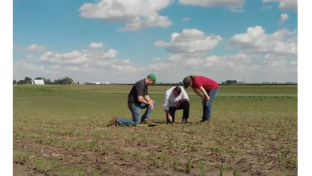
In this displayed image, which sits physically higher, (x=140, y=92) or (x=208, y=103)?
(x=140, y=92)

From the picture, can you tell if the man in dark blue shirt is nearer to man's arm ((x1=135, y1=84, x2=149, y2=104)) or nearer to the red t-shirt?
man's arm ((x1=135, y1=84, x2=149, y2=104))

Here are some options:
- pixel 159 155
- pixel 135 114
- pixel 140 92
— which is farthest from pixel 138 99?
pixel 159 155

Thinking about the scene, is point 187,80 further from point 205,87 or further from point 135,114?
point 135,114

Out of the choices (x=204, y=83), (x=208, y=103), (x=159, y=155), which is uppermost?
(x=204, y=83)

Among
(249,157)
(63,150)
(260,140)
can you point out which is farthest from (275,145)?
(63,150)

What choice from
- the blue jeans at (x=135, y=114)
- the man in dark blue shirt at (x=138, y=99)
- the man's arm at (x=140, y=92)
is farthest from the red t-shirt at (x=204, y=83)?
the blue jeans at (x=135, y=114)

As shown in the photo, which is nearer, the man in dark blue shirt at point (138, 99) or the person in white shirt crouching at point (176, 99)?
the man in dark blue shirt at point (138, 99)

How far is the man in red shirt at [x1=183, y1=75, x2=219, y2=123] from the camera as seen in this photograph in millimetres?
10438

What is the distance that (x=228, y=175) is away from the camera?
4.71m

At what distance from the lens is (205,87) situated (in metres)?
11.1

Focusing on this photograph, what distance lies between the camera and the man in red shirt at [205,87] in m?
10.4

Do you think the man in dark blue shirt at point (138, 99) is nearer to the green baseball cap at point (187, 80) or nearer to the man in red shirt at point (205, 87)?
the green baseball cap at point (187, 80)

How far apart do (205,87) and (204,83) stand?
0.67ft

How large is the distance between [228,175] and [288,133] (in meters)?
4.39
